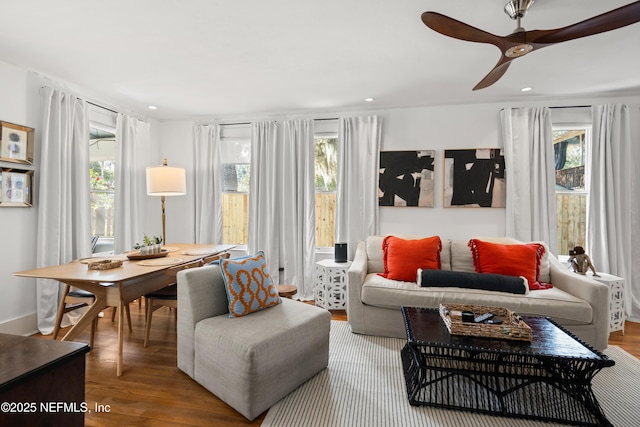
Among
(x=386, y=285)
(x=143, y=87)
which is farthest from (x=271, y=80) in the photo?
(x=386, y=285)

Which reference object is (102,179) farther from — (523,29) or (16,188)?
(523,29)

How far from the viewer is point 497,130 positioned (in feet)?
12.5

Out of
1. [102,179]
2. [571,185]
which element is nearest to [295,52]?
[102,179]

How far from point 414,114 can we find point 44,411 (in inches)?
160

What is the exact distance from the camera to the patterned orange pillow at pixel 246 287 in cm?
217

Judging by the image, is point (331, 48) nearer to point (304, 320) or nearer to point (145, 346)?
point (304, 320)

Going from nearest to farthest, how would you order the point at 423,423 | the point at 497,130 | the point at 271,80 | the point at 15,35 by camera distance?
1. the point at 423,423
2. the point at 15,35
3. the point at 271,80
4. the point at 497,130

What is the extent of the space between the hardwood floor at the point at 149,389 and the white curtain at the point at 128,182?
1.31 metres

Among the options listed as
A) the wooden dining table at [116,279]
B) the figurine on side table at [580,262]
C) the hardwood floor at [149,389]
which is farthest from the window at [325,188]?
the figurine on side table at [580,262]

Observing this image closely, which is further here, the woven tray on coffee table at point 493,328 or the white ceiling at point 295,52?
the white ceiling at point 295,52

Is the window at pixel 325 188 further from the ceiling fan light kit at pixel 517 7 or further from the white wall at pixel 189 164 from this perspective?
the ceiling fan light kit at pixel 517 7

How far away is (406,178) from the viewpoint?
3.97 m

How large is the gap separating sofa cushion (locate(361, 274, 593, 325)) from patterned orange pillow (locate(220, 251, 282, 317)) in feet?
3.32

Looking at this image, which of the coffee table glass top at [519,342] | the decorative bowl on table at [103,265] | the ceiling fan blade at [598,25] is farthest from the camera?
the decorative bowl on table at [103,265]
